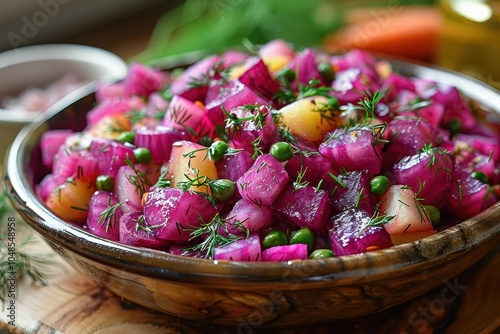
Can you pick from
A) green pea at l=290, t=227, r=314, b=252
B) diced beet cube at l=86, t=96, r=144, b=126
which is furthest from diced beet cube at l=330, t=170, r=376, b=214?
diced beet cube at l=86, t=96, r=144, b=126

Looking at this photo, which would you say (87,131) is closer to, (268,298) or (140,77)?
(140,77)

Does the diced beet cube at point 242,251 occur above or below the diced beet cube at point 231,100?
below

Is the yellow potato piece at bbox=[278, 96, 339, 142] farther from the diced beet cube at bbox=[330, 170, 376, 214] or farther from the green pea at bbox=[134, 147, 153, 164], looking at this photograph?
the green pea at bbox=[134, 147, 153, 164]

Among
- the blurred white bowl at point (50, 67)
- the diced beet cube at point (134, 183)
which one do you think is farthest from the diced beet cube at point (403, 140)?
the blurred white bowl at point (50, 67)

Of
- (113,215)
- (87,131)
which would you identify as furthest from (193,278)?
(87,131)

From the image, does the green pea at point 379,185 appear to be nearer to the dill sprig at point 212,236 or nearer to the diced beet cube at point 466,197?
the diced beet cube at point 466,197

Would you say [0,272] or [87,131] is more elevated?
[87,131]
